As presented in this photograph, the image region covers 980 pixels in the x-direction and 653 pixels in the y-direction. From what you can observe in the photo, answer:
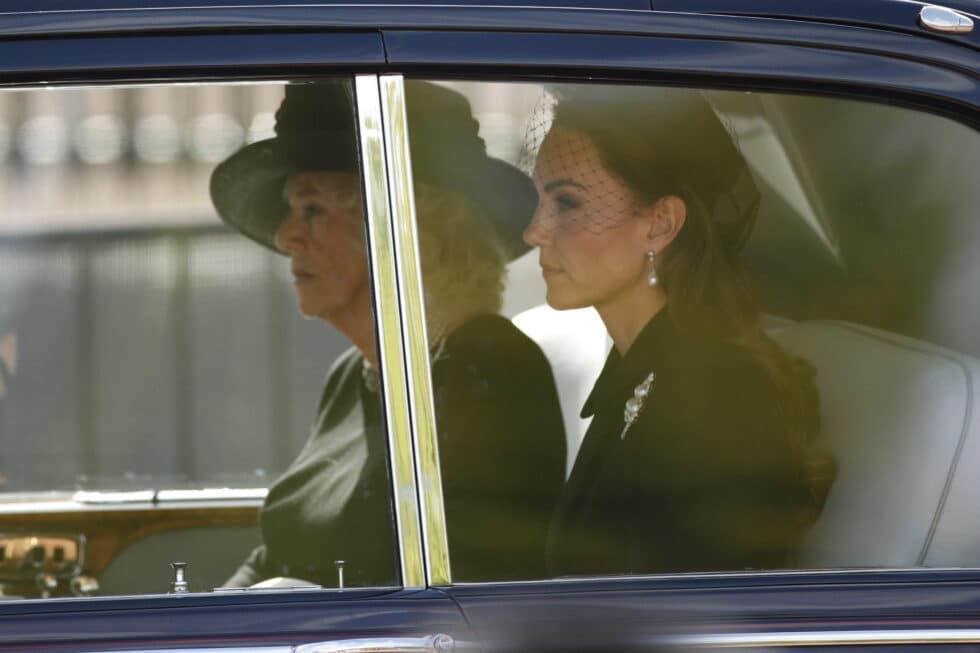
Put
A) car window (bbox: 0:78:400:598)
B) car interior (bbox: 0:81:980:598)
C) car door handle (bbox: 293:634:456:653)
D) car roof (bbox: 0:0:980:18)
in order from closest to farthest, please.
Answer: car door handle (bbox: 293:634:456:653), car roof (bbox: 0:0:980:18), car interior (bbox: 0:81:980:598), car window (bbox: 0:78:400:598)

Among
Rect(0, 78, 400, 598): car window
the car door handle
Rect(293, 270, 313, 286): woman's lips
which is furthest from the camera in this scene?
Rect(293, 270, 313, 286): woman's lips

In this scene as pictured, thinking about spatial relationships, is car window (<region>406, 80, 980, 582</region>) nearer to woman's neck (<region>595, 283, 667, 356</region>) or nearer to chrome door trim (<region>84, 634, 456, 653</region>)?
woman's neck (<region>595, 283, 667, 356</region>)

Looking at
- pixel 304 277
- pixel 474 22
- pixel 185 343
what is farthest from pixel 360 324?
pixel 474 22

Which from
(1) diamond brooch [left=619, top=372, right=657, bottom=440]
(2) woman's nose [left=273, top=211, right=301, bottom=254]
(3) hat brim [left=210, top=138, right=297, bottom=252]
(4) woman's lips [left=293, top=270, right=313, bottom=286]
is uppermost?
(3) hat brim [left=210, top=138, right=297, bottom=252]

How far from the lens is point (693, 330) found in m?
1.79

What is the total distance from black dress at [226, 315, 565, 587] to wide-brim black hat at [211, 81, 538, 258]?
16 cm

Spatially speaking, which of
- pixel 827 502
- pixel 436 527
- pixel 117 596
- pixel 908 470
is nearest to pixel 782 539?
pixel 827 502

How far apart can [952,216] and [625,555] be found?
0.66m

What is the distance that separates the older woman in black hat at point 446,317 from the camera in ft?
5.45

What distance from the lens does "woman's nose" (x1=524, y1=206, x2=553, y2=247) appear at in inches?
70.7

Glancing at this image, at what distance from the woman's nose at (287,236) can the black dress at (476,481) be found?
0.20 meters

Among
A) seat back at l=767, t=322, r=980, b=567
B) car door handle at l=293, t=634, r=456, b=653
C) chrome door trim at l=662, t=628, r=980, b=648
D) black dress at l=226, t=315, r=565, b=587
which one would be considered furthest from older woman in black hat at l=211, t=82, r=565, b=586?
seat back at l=767, t=322, r=980, b=567

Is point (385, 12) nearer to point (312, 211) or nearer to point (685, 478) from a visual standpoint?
point (312, 211)

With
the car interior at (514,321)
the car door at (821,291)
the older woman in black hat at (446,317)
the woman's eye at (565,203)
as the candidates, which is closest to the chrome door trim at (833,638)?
the car door at (821,291)
